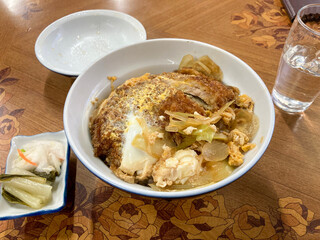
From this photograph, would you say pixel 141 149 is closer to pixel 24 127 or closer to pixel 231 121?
pixel 231 121

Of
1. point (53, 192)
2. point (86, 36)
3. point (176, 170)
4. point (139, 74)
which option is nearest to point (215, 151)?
point (176, 170)

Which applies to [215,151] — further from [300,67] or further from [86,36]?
[86,36]

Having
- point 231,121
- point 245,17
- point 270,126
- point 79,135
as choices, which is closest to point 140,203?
point 79,135

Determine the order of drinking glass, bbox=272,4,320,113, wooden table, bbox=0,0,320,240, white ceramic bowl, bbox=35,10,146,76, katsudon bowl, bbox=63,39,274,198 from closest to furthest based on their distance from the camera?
katsudon bowl, bbox=63,39,274,198 → wooden table, bbox=0,0,320,240 → drinking glass, bbox=272,4,320,113 → white ceramic bowl, bbox=35,10,146,76

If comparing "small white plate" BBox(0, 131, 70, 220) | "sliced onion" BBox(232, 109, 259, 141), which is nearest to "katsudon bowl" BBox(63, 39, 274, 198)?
"sliced onion" BBox(232, 109, 259, 141)

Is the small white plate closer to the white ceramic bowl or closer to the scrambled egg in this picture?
the scrambled egg

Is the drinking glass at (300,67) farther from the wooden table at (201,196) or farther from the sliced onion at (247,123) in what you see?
the sliced onion at (247,123)
